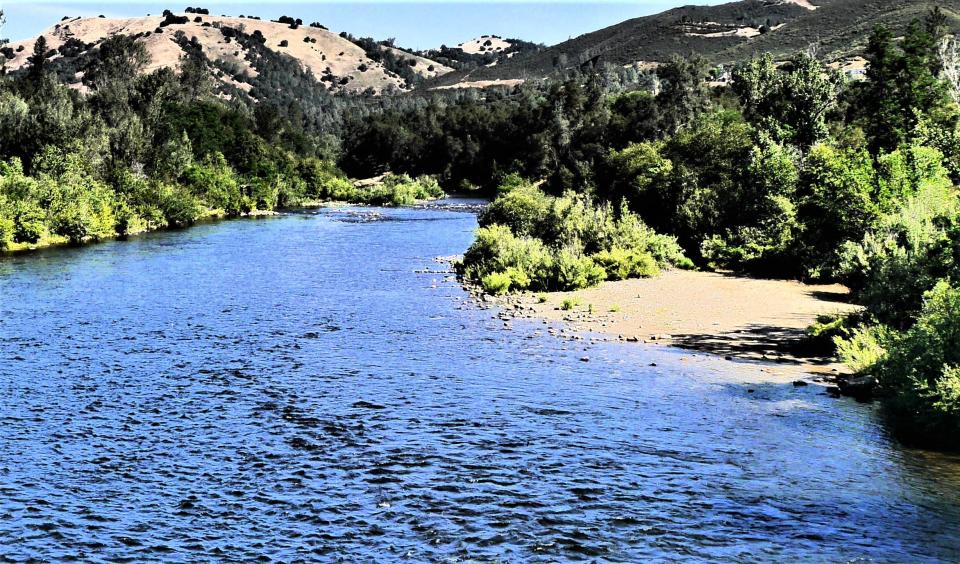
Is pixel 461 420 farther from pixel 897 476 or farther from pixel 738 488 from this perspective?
pixel 897 476

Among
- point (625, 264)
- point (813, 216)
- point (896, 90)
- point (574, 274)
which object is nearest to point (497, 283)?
point (574, 274)

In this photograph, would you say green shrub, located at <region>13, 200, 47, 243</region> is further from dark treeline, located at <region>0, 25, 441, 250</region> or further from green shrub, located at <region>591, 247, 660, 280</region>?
green shrub, located at <region>591, 247, 660, 280</region>

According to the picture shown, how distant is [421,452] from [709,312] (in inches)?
920

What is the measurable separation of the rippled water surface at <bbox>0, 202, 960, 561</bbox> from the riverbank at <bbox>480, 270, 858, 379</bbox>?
232cm

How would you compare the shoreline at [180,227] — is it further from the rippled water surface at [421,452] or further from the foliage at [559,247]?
the foliage at [559,247]

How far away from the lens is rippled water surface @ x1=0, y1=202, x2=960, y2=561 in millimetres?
18906

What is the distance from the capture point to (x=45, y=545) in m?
18.7

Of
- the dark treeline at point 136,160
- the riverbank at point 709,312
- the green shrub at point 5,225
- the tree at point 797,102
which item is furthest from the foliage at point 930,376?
the dark treeline at point 136,160

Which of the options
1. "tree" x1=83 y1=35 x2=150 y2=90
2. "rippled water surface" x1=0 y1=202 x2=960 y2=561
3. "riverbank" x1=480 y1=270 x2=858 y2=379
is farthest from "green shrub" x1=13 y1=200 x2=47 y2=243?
"tree" x1=83 y1=35 x2=150 y2=90

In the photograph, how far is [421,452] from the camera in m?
24.5

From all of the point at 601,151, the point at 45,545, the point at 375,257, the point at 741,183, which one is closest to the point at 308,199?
the point at 601,151

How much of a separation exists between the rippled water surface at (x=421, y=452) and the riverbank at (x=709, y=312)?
2321mm

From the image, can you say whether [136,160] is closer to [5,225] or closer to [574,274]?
[5,225]

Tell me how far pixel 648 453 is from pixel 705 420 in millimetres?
3423
